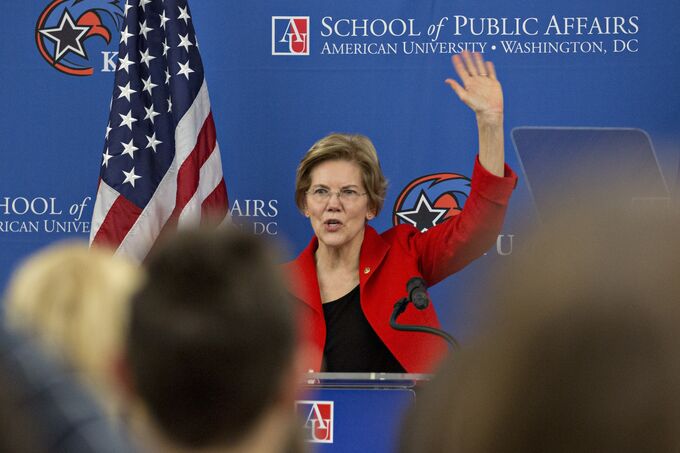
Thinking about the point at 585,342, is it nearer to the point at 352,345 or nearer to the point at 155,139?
the point at 352,345

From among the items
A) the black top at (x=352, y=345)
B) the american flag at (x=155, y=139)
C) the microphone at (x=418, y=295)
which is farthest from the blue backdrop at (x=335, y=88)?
the microphone at (x=418, y=295)

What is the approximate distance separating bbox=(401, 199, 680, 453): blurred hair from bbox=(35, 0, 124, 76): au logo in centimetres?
459

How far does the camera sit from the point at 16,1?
4871 millimetres

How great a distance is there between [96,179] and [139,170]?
0.53 meters

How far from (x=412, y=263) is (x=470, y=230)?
0.29m

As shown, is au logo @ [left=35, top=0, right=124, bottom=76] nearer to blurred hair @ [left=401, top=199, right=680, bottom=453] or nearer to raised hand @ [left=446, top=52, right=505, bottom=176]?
raised hand @ [left=446, top=52, right=505, bottom=176]

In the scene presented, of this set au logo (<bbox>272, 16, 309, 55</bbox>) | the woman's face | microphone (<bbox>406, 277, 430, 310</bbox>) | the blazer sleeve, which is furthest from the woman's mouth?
au logo (<bbox>272, 16, 309, 55</bbox>)

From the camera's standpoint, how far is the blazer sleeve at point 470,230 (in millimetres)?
3656

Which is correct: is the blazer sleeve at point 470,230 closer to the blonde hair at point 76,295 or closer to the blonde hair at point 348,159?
the blonde hair at point 348,159

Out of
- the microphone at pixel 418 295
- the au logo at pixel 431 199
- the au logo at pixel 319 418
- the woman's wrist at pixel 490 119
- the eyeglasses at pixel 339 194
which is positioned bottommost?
the au logo at pixel 319 418

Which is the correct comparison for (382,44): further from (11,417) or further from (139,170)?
(11,417)

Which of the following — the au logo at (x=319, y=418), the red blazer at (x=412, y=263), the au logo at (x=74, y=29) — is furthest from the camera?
the au logo at (x=74, y=29)

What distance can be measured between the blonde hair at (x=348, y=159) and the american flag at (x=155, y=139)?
56 cm

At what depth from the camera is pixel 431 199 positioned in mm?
4723
